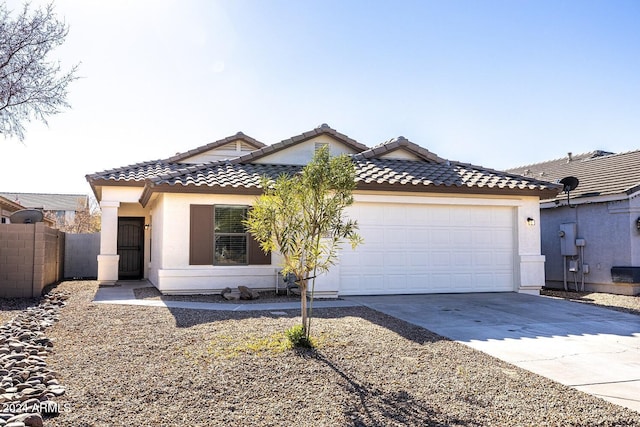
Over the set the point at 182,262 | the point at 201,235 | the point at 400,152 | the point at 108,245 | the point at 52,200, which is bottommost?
the point at 182,262

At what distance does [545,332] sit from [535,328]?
31 cm

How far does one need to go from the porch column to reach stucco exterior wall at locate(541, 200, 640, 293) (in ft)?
47.4

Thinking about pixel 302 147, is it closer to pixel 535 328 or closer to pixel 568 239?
pixel 568 239

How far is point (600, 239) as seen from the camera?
→ 14.7 meters

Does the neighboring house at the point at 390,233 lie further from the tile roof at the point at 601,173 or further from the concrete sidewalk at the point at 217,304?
the tile roof at the point at 601,173

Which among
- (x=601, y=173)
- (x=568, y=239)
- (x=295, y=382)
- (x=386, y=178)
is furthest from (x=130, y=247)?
(x=601, y=173)

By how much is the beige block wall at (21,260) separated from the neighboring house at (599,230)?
45.7 feet

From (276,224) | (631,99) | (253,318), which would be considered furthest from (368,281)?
(631,99)

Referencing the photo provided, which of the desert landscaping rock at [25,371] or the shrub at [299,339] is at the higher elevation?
the shrub at [299,339]

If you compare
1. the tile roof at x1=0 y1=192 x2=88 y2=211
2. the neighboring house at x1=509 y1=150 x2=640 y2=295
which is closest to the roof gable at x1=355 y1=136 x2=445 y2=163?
the neighboring house at x1=509 y1=150 x2=640 y2=295

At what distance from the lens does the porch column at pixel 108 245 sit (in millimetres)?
15312

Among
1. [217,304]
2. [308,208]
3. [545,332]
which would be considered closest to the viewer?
[308,208]

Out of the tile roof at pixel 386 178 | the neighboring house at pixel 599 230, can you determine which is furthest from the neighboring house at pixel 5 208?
the neighboring house at pixel 599 230

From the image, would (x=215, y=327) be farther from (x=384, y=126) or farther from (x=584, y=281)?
(x=384, y=126)
